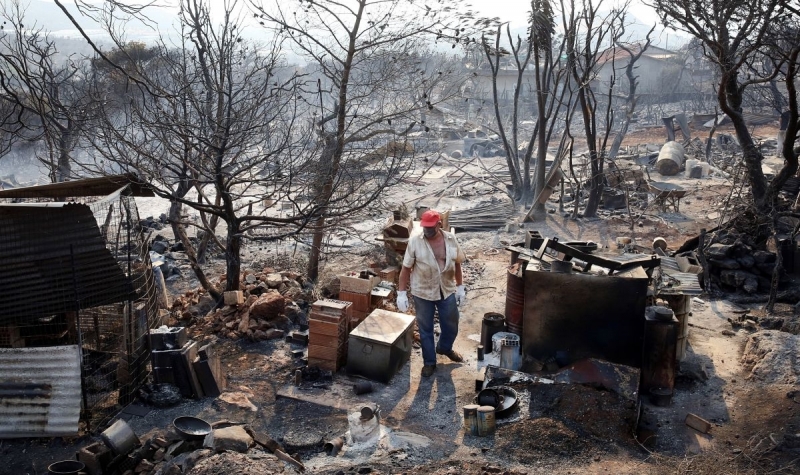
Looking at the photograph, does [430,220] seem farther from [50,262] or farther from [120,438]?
[50,262]

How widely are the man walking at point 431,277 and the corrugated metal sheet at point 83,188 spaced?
3002 millimetres

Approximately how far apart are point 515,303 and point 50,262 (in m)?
4.77

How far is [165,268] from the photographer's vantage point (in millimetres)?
12219

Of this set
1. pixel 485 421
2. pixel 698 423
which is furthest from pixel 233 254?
pixel 698 423

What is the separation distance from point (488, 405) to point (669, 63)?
51955 mm

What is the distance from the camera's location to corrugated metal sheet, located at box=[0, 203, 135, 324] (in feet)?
19.2

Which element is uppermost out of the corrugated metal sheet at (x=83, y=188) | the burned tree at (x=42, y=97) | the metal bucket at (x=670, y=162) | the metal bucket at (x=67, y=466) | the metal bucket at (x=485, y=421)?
the burned tree at (x=42, y=97)

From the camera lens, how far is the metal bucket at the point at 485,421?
5504 millimetres

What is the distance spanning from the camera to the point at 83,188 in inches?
275

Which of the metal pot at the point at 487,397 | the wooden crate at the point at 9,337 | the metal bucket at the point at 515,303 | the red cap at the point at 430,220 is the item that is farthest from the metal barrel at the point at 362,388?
the wooden crate at the point at 9,337

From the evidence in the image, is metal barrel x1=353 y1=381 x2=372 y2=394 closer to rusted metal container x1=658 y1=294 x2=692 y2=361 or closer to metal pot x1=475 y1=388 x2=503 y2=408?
metal pot x1=475 y1=388 x2=503 y2=408

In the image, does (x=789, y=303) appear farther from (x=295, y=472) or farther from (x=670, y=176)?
(x=670, y=176)

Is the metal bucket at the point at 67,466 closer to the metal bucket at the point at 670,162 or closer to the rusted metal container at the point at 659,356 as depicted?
the rusted metal container at the point at 659,356

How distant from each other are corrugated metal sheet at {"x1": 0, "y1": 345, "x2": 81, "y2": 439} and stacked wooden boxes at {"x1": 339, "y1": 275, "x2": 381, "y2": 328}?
3.17 m
